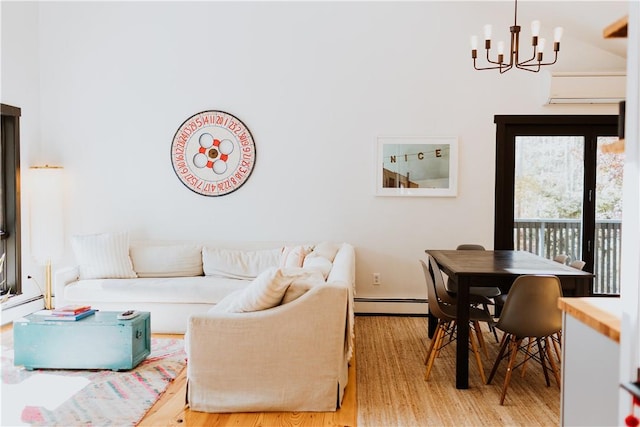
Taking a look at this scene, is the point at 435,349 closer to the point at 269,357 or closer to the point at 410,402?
the point at 410,402

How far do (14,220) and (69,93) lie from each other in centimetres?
139

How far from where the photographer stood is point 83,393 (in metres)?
3.25

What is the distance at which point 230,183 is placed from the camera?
5.42m

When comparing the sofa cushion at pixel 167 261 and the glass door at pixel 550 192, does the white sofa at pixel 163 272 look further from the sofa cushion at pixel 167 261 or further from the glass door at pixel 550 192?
the glass door at pixel 550 192

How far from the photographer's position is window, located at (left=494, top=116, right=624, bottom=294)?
533cm

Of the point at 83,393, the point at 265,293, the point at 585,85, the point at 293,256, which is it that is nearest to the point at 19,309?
the point at 83,393

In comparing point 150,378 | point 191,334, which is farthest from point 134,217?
point 191,334

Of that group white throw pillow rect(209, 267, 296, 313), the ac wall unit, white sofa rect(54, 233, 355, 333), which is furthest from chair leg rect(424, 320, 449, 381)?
the ac wall unit

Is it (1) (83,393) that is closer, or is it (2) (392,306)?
(1) (83,393)

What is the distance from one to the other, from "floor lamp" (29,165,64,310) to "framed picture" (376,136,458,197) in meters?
3.20

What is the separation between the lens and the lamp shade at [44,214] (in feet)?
17.1

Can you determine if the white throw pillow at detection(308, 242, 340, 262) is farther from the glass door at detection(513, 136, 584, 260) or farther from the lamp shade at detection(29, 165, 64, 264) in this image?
the lamp shade at detection(29, 165, 64, 264)

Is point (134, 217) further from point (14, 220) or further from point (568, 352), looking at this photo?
point (568, 352)

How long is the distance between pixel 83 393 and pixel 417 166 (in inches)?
139
